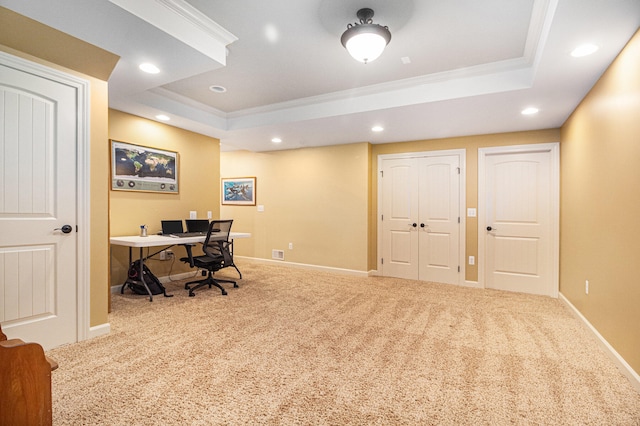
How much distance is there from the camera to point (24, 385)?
1.03m

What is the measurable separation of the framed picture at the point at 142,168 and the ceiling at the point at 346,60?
542mm

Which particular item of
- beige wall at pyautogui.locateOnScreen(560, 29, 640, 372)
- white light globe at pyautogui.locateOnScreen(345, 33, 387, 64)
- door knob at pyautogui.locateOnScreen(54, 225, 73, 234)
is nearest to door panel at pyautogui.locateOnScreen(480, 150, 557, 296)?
beige wall at pyautogui.locateOnScreen(560, 29, 640, 372)

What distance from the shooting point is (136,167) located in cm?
431

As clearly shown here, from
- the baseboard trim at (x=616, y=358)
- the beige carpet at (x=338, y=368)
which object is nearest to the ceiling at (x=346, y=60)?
the baseboard trim at (x=616, y=358)

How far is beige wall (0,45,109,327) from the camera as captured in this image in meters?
2.68

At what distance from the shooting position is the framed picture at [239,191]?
259 inches

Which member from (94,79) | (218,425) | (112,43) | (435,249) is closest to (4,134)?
(94,79)

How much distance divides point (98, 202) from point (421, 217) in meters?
4.31

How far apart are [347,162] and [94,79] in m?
3.75

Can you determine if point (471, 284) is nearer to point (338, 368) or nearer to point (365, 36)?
point (338, 368)

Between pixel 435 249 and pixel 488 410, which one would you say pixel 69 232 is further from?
pixel 435 249

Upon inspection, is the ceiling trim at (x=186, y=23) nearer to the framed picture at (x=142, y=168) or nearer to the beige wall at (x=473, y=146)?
the framed picture at (x=142, y=168)

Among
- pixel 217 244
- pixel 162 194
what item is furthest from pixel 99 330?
pixel 162 194

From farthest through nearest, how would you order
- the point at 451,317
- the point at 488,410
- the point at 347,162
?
the point at 347,162 < the point at 451,317 < the point at 488,410
